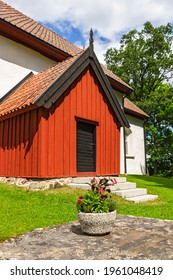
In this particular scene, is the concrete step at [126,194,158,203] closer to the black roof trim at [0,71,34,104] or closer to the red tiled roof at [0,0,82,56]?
the black roof trim at [0,71,34,104]

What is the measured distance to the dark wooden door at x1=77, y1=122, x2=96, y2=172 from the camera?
425 inches

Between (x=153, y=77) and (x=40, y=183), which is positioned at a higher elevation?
(x=153, y=77)

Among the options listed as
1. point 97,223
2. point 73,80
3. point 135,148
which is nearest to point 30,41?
point 73,80

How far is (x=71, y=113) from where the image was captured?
10.4 metres

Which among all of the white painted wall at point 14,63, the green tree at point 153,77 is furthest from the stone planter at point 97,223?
the green tree at point 153,77

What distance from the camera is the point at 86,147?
11102 millimetres

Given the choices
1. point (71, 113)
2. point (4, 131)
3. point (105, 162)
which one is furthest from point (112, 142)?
point (4, 131)

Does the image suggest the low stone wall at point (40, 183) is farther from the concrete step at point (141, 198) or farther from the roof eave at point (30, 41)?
the roof eave at point (30, 41)

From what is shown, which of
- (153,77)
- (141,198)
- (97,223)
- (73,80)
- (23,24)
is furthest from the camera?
(153,77)

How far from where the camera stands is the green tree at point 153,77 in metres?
31.9

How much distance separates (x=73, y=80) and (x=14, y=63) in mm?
3745

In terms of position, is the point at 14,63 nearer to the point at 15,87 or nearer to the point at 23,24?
the point at 15,87

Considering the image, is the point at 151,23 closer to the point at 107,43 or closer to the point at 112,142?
the point at 107,43

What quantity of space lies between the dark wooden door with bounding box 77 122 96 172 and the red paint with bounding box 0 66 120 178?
0.62 feet
